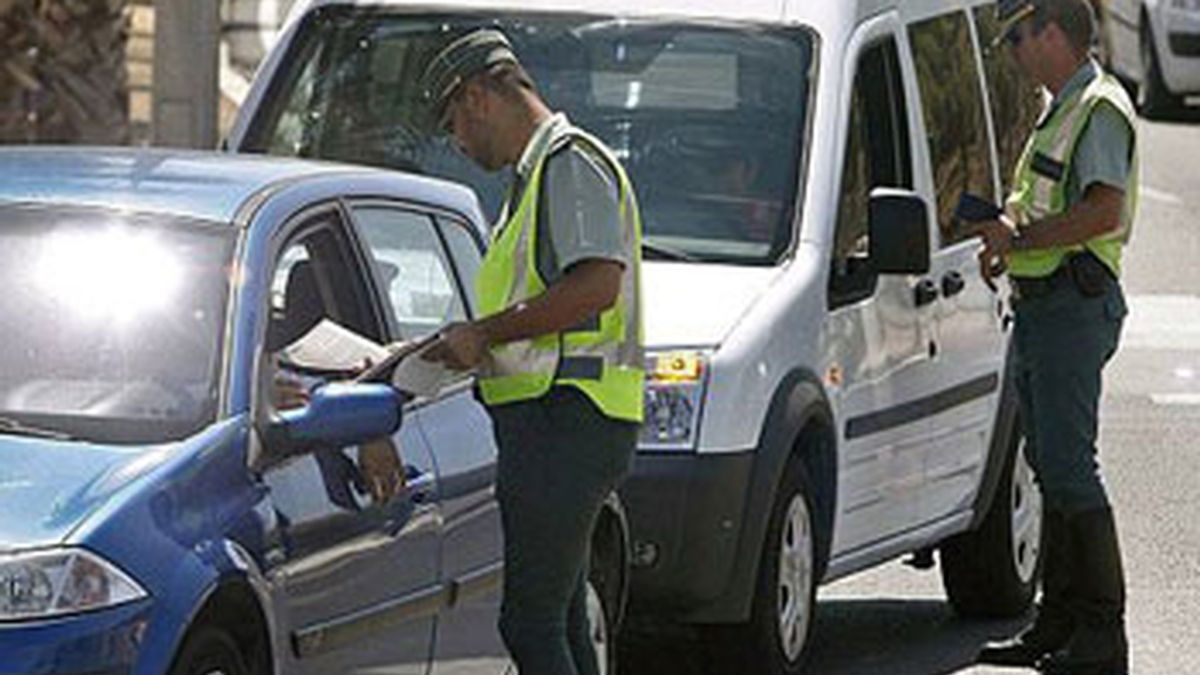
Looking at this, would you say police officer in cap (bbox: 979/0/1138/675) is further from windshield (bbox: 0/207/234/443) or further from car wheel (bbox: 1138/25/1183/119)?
car wheel (bbox: 1138/25/1183/119)

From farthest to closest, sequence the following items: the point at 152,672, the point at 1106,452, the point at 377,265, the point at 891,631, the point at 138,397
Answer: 1. the point at 1106,452
2. the point at 891,631
3. the point at 377,265
4. the point at 138,397
5. the point at 152,672

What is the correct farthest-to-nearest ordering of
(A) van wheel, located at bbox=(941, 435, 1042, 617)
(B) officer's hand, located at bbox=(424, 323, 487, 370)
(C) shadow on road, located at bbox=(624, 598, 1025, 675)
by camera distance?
(A) van wheel, located at bbox=(941, 435, 1042, 617) → (C) shadow on road, located at bbox=(624, 598, 1025, 675) → (B) officer's hand, located at bbox=(424, 323, 487, 370)

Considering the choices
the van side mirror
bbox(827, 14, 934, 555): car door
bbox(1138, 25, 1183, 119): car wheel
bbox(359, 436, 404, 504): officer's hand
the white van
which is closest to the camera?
bbox(359, 436, 404, 504): officer's hand

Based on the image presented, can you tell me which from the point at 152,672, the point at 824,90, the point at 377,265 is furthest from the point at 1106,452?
the point at 152,672

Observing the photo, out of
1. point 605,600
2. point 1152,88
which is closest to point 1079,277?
point 605,600

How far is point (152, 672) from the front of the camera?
7398 millimetres

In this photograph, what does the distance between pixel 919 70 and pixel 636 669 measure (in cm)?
212

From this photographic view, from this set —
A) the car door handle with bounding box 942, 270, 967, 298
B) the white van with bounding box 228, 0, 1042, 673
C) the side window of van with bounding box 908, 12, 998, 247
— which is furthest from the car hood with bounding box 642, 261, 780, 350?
the side window of van with bounding box 908, 12, 998, 247

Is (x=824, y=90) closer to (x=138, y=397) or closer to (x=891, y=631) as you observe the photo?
(x=891, y=631)

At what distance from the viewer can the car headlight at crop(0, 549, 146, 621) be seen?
7316 millimetres

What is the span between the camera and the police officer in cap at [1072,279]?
11.4m

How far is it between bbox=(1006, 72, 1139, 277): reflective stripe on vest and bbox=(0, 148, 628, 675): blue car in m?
2.38

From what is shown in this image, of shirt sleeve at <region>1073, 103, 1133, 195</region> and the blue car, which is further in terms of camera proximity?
shirt sleeve at <region>1073, 103, 1133, 195</region>

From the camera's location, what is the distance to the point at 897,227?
38.2ft
